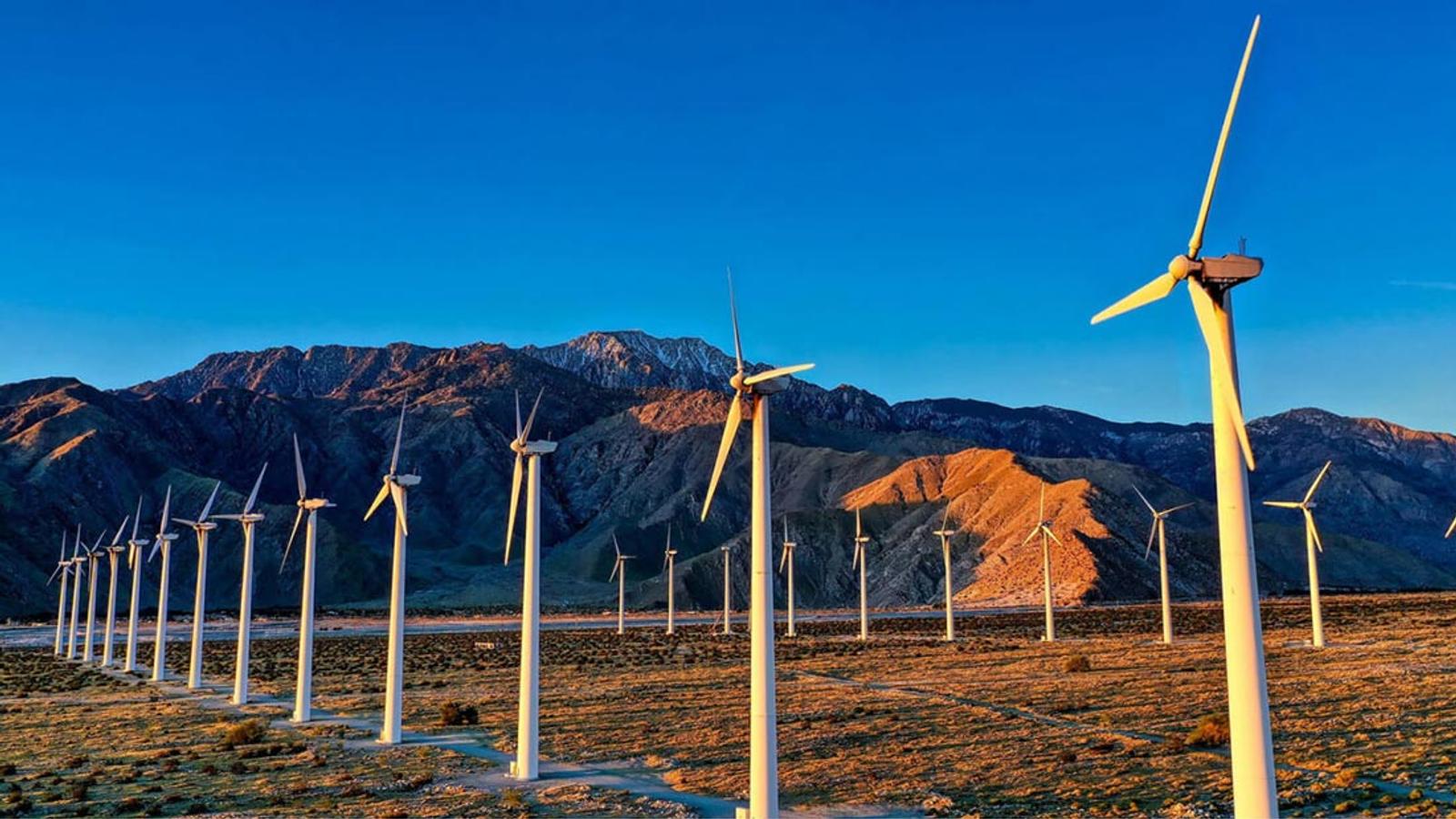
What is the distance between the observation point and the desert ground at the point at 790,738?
31.7 m

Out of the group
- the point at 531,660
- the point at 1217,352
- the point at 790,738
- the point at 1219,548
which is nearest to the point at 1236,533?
the point at 1217,352

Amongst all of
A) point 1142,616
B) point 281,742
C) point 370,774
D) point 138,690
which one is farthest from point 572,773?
point 1142,616

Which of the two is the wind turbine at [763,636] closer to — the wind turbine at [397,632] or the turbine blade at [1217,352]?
the turbine blade at [1217,352]

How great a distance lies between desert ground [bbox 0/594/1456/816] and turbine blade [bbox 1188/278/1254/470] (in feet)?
44.1

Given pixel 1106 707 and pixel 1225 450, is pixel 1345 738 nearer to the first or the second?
pixel 1106 707

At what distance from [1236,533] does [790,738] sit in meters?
27.3

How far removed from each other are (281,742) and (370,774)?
31.6ft

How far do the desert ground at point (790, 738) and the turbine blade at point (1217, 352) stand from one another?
44.1ft

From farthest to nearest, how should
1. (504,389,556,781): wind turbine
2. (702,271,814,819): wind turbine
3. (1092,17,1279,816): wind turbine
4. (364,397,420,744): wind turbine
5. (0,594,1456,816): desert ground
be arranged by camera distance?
(364,397,420,744): wind turbine < (504,389,556,781): wind turbine < (0,594,1456,816): desert ground < (702,271,814,819): wind turbine < (1092,17,1279,816): wind turbine

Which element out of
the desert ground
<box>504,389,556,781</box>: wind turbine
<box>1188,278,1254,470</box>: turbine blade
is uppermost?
<box>1188,278,1254,470</box>: turbine blade

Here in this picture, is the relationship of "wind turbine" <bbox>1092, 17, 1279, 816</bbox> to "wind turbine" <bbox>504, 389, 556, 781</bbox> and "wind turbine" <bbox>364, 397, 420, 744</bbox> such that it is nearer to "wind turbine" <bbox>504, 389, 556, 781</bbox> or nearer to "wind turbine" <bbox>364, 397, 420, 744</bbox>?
"wind turbine" <bbox>504, 389, 556, 781</bbox>

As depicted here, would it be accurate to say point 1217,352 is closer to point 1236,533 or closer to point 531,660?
point 1236,533

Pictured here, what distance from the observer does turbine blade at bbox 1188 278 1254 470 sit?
61.7ft

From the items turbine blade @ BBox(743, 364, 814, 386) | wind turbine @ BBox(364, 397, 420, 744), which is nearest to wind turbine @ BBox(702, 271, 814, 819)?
turbine blade @ BBox(743, 364, 814, 386)
